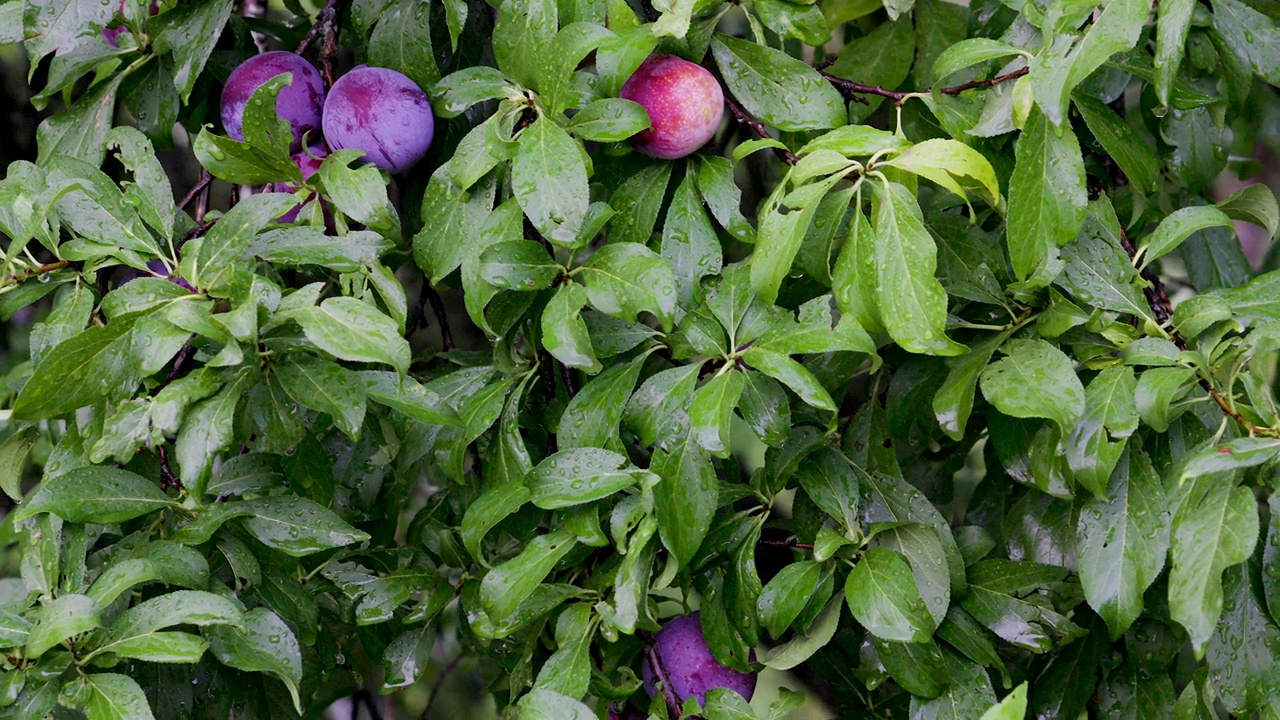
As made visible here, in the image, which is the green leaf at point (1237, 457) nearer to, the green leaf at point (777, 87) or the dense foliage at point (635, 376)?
the dense foliage at point (635, 376)

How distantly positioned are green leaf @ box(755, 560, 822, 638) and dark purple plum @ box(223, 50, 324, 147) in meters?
0.65

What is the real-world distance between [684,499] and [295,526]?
339 mm

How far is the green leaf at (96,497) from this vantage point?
2.93 feet

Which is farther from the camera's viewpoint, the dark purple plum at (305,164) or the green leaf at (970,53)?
the dark purple plum at (305,164)

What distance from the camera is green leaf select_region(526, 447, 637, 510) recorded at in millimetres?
905

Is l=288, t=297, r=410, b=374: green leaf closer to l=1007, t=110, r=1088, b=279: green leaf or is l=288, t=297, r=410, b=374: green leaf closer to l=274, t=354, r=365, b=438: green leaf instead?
l=274, t=354, r=365, b=438: green leaf

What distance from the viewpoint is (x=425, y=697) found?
251cm

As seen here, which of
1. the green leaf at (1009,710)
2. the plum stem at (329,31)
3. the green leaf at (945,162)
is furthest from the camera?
the plum stem at (329,31)

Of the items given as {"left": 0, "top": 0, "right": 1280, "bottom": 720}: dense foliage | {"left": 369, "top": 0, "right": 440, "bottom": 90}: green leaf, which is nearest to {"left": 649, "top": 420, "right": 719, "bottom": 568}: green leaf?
{"left": 0, "top": 0, "right": 1280, "bottom": 720}: dense foliage

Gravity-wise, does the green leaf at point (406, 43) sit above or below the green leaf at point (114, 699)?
above

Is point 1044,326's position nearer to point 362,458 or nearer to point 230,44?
point 362,458

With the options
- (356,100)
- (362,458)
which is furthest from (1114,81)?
(362,458)

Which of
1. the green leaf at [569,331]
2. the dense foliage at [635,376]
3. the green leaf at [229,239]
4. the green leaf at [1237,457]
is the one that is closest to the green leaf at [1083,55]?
the dense foliage at [635,376]

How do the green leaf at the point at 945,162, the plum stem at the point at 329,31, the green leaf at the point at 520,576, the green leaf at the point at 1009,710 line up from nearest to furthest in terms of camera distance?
the green leaf at the point at 1009,710, the green leaf at the point at 945,162, the green leaf at the point at 520,576, the plum stem at the point at 329,31
